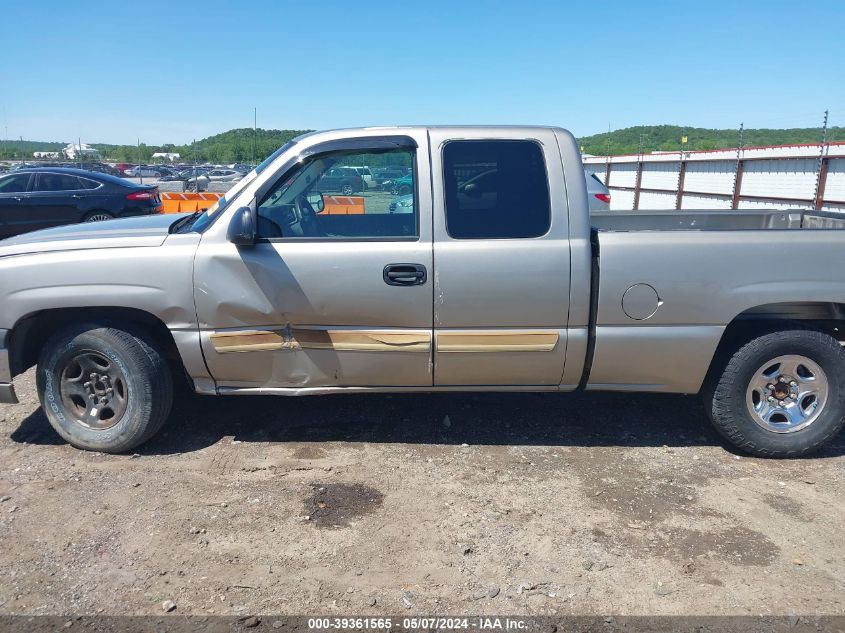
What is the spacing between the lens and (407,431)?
4703mm

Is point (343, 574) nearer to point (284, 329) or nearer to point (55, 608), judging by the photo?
point (55, 608)

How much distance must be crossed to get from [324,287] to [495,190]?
1.19 m

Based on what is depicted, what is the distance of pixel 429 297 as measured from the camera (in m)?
4.04

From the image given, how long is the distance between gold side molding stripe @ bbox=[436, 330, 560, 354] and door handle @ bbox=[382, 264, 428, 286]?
0.35 metres

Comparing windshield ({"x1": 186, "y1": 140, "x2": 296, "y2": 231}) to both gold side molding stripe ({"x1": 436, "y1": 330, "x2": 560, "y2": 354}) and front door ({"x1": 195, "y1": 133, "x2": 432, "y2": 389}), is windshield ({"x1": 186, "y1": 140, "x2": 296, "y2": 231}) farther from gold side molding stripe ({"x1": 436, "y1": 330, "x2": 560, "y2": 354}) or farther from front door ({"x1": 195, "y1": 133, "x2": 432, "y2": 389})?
gold side molding stripe ({"x1": 436, "y1": 330, "x2": 560, "y2": 354})

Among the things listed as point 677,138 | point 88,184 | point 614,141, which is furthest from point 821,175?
point 614,141

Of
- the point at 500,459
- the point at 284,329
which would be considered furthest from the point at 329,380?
the point at 500,459

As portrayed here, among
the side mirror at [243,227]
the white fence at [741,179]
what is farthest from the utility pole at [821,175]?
the side mirror at [243,227]

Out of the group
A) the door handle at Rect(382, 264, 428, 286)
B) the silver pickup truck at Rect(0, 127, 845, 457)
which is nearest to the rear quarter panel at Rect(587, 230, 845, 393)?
the silver pickup truck at Rect(0, 127, 845, 457)

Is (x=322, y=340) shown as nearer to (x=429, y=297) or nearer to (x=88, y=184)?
(x=429, y=297)

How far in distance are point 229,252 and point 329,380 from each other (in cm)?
98

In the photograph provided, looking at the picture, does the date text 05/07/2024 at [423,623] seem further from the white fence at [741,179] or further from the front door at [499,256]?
the white fence at [741,179]

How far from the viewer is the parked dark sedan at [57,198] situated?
43.8 ft

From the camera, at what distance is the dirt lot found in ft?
9.95
